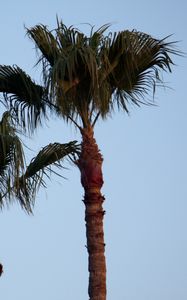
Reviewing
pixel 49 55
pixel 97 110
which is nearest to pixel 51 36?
pixel 49 55

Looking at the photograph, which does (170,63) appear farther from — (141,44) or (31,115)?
(31,115)

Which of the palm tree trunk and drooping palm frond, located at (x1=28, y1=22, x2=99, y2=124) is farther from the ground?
drooping palm frond, located at (x1=28, y1=22, x2=99, y2=124)

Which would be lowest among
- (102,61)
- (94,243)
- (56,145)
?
(94,243)

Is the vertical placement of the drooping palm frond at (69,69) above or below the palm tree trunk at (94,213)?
above

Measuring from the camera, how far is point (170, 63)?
19.1 m

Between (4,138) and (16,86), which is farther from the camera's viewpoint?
(16,86)

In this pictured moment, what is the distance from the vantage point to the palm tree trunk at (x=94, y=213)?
18.1 meters

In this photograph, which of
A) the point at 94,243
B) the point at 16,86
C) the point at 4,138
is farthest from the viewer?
the point at 16,86

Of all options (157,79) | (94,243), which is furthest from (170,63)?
(94,243)

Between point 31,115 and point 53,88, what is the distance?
46.2 inches

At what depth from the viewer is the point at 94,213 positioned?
18344mm

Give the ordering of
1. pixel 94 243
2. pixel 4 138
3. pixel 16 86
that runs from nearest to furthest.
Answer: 1. pixel 4 138
2. pixel 94 243
3. pixel 16 86

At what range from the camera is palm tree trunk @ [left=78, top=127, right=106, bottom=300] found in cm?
1808

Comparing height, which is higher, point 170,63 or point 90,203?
point 170,63
